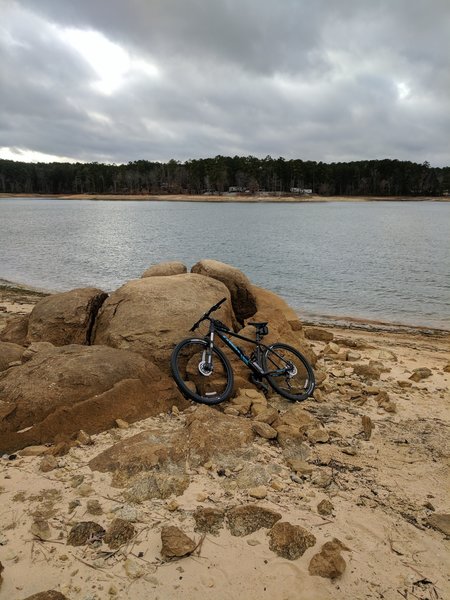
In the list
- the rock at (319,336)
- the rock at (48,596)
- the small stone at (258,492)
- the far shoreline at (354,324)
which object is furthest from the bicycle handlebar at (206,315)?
the far shoreline at (354,324)

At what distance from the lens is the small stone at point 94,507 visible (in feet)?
13.2

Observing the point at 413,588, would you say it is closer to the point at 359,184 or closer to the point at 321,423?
the point at 321,423

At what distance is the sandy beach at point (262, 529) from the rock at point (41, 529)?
0.01 meters

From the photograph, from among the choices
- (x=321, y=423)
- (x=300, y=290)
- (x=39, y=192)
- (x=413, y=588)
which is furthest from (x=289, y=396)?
(x=39, y=192)

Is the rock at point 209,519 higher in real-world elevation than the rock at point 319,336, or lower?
higher

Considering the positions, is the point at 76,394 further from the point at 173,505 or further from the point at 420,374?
the point at 420,374

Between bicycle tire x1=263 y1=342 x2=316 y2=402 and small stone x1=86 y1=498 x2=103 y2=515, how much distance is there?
3493 millimetres

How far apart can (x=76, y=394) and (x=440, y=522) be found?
4.32 metres

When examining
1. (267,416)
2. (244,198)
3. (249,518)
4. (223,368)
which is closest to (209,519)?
(249,518)

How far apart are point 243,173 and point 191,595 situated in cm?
14601

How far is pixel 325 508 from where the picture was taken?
4289 millimetres

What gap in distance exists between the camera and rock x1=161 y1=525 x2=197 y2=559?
3.59 metres

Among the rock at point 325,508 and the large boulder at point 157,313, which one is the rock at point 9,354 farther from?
the rock at point 325,508

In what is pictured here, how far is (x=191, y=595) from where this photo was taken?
10.8 ft
